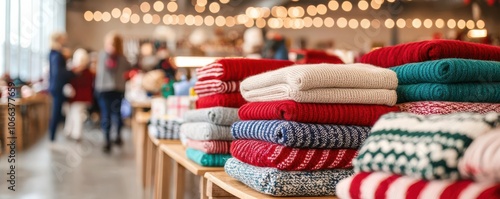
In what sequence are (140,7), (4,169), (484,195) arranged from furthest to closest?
(140,7) < (4,169) < (484,195)

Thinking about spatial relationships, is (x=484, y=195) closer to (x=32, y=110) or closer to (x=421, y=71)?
(x=421, y=71)

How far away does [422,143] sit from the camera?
95 centimetres

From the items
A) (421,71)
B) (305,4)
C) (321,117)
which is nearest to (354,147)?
(321,117)

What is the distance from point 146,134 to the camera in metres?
4.94

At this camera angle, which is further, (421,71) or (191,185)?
(191,185)

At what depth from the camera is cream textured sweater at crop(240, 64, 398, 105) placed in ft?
4.78

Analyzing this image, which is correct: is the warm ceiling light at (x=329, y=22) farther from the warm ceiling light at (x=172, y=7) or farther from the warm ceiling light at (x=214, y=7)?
the warm ceiling light at (x=172, y=7)

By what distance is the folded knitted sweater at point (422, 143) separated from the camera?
2.92 ft

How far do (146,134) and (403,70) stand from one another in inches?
139

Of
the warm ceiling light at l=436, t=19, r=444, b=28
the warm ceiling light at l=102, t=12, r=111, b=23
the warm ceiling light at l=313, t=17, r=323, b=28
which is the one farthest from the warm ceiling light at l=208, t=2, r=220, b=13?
the warm ceiling light at l=436, t=19, r=444, b=28

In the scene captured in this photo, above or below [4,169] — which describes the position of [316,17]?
above

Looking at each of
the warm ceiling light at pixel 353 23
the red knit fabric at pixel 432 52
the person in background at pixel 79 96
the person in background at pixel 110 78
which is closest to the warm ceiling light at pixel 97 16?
the warm ceiling light at pixel 353 23

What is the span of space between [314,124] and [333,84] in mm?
99

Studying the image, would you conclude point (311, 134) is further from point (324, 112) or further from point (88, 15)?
point (88, 15)
